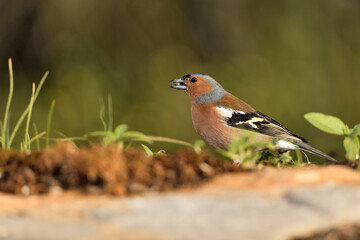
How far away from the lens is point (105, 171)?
10.9 feet

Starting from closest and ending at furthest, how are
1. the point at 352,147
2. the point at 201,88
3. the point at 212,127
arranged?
the point at 352,147 < the point at 212,127 < the point at 201,88

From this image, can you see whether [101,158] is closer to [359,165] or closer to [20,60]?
[359,165]

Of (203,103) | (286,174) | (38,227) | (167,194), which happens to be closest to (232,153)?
(286,174)

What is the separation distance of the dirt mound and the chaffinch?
2412 millimetres

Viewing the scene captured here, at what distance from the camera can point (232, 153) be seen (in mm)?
3805

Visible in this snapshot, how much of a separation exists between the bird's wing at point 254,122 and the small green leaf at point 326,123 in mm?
1892

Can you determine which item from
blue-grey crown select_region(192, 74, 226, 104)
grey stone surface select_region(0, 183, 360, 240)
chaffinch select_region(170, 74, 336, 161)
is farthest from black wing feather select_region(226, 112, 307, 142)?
grey stone surface select_region(0, 183, 360, 240)

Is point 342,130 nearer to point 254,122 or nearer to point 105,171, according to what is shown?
point 105,171

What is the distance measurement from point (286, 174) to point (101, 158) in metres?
1.03

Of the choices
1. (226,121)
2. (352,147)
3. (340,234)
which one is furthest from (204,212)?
(226,121)

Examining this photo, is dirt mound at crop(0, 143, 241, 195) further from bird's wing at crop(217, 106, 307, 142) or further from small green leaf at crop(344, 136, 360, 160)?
bird's wing at crop(217, 106, 307, 142)

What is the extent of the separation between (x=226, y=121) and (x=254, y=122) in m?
0.33

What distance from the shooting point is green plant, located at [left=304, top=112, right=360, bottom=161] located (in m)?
4.21

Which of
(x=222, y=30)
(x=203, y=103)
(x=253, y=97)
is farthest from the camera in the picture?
(x=222, y=30)
